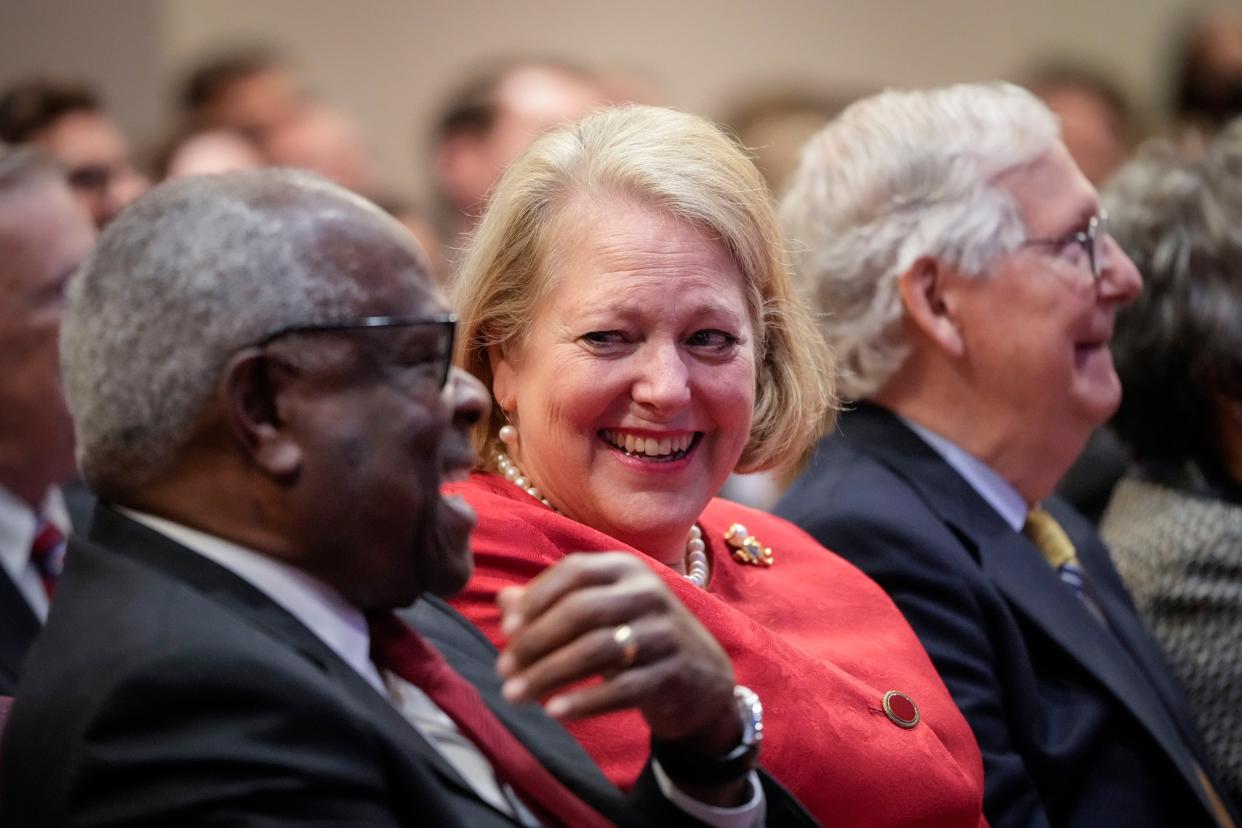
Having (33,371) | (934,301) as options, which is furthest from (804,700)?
(33,371)

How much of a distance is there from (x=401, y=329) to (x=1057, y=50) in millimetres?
6415

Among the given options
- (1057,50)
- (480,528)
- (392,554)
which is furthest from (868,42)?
(392,554)

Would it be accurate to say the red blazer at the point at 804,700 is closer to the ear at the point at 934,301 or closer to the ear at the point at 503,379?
the ear at the point at 503,379

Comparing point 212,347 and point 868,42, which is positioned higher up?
point 212,347

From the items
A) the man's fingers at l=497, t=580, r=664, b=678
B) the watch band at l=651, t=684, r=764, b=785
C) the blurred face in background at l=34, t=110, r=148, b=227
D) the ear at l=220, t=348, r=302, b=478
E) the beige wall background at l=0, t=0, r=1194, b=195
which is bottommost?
the beige wall background at l=0, t=0, r=1194, b=195

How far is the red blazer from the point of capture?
6.18 feet

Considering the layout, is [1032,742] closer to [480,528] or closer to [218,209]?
[480,528]

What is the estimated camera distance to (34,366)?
2789mm

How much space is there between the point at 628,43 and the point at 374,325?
5733 mm

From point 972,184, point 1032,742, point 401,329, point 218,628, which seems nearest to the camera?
point 218,628

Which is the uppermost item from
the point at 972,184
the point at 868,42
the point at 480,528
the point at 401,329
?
the point at 401,329

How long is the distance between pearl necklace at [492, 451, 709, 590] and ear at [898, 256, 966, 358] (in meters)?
0.72

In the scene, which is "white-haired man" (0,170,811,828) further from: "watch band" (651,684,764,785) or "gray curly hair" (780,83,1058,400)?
"gray curly hair" (780,83,1058,400)

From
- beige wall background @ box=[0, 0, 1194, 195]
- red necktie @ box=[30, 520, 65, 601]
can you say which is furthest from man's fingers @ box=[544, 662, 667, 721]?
beige wall background @ box=[0, 0, 1194, 195]
